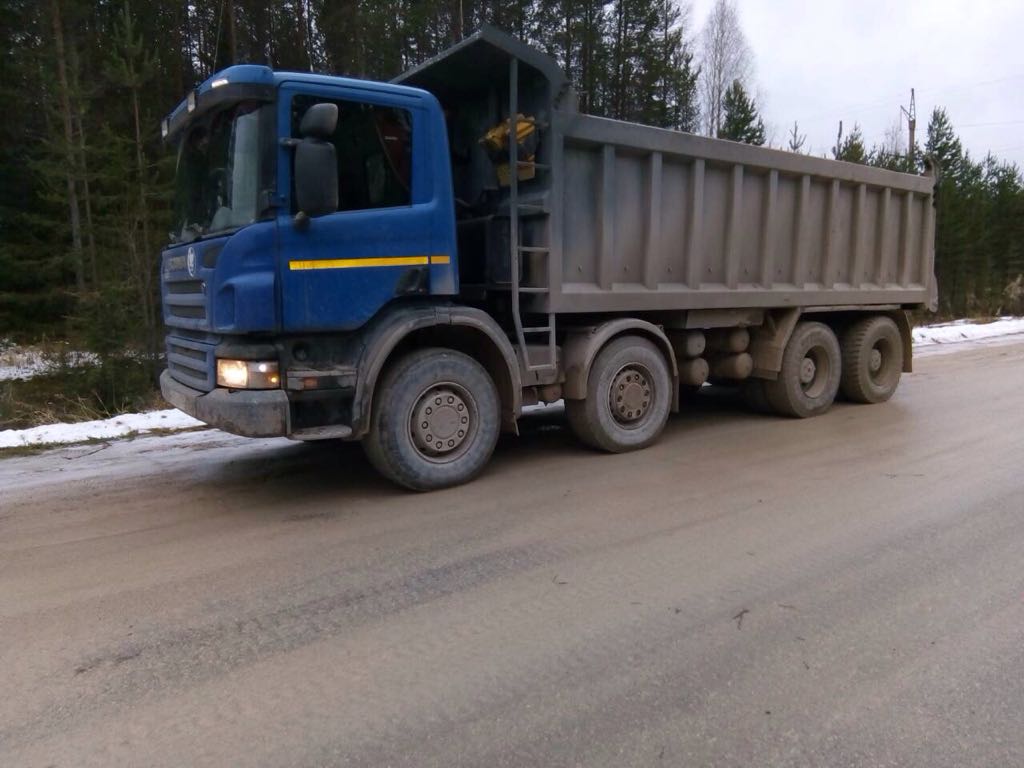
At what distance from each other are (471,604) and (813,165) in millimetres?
6178

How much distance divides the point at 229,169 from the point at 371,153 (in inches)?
35.8

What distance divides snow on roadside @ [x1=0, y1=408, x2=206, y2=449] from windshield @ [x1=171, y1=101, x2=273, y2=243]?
3.02 metres

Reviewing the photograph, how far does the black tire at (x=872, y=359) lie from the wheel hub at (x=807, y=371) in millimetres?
705

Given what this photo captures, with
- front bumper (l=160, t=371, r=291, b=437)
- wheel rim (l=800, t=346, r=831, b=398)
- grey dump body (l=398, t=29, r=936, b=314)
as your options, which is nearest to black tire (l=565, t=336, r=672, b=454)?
grey dump body (l=398, t=29, r=936, b=314)

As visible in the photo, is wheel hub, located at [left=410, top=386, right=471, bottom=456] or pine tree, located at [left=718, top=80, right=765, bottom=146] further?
pine tree, located at [left=718, top=80, right=765, bottom=146]

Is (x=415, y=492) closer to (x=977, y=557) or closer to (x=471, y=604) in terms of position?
(x=471, y=604)

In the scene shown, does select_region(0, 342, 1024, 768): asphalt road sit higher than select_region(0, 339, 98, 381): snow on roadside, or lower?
lower

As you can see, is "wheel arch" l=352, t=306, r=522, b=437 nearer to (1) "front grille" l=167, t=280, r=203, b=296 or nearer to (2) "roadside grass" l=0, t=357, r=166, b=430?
(1) "front grille" l=167, t=280, r=203, b=296

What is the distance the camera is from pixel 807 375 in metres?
8.02

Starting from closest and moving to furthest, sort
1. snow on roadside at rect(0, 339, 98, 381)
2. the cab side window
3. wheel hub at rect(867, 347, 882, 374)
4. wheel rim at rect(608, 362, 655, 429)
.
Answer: the cab side window < wheel rim at rect(608, 362, 655, 429) < wheel hub at rect(867, 347, 882, 374) < snow on roadside at rect(0, 339, 98, 381)

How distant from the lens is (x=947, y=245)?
27016 mm

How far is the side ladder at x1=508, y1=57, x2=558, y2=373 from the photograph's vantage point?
5496 millimetres

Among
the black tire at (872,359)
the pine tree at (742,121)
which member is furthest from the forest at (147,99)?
the black tire at (872,359)

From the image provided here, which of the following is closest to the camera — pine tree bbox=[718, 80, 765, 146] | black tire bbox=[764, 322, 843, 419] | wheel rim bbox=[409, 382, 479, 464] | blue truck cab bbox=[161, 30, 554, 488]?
blue truck cab bbox=[161, 30, 554, 488]
